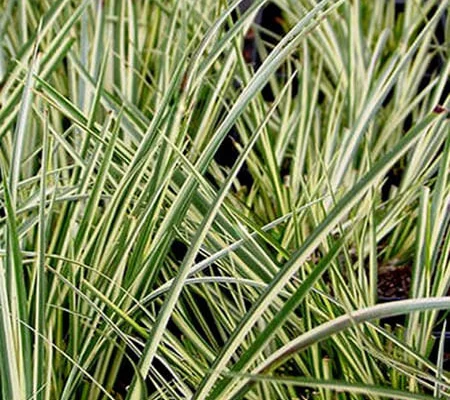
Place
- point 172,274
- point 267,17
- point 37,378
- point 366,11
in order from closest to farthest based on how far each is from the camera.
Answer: point 37,378
point 172,274
point 366,11
point 267,17

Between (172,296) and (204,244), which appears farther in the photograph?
(204,244)

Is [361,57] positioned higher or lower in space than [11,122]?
lower

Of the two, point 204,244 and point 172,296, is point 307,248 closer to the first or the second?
point 172,296

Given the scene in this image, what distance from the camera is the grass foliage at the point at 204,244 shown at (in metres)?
0.72

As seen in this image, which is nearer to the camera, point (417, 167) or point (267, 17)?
point (417, 167)

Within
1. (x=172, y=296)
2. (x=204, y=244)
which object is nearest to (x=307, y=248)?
(x=172, y=296)

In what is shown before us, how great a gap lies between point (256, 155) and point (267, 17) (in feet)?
1.86

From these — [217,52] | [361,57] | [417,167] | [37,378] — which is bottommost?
[417,167]

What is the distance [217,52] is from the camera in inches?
35.6

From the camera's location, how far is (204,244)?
0.95m

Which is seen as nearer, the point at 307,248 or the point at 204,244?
the point at 307,248

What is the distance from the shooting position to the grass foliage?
28.3 inches

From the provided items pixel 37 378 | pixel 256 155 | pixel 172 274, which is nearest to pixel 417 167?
pixel 256 155

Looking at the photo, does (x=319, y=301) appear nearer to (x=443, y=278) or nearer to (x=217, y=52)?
(x=443, y=278)
